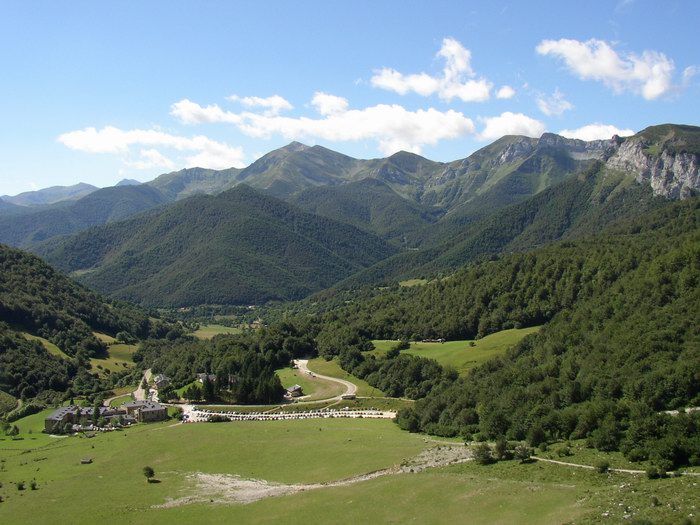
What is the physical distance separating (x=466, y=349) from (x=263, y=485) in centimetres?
7886

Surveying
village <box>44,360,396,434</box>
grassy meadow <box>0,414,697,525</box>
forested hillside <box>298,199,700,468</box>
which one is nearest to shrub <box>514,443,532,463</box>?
grassy meadow <box>0,414,697,525</box>

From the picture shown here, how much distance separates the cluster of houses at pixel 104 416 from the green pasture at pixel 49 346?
58787mm

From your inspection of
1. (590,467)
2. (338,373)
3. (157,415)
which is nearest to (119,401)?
(157,415)

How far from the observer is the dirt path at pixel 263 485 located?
6134cm

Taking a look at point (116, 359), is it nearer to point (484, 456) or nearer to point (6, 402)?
point (6, 402)

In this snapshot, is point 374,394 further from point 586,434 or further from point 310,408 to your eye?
point 586,434

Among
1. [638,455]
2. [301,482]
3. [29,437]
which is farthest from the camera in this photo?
[29,437]

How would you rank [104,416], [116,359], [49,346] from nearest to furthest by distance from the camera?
[104,416], [49,346], [116,359]

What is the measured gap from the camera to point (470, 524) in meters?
45.6

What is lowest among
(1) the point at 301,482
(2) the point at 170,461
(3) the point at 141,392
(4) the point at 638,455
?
(2) the point at 170,461

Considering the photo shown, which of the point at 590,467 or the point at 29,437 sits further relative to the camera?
the point at 29,437

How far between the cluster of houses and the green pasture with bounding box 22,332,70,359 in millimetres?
58787

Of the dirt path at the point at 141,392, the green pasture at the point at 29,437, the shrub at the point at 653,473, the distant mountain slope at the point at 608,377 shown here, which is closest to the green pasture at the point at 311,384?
the distant mountain slope at the point at 608,377

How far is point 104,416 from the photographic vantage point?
367ft
